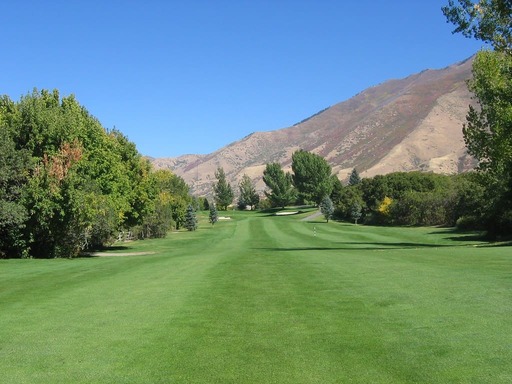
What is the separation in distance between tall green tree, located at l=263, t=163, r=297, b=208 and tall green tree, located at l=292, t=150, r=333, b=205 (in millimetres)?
8017

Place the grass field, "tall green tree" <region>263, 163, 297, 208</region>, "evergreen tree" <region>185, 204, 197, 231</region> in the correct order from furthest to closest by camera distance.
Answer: "tall green tree" <region>263, 163, 297, 208</region>, "evergreen tree" <region>185, 204, 197, 231</region>, the grass field

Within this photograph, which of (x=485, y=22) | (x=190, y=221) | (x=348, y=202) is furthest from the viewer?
(x=348, y=202)

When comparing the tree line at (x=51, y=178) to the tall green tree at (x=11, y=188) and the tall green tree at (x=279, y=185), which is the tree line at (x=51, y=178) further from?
the tall green tree at (x=279, y=185)

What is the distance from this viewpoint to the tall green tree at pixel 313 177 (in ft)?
417

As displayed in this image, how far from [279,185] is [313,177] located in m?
13.4

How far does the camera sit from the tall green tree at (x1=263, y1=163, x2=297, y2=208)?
138 metres

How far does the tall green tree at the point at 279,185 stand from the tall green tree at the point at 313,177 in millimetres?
8017

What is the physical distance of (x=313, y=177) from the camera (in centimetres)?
12850

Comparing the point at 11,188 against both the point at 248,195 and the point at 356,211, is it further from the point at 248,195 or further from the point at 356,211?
the point at 248,195

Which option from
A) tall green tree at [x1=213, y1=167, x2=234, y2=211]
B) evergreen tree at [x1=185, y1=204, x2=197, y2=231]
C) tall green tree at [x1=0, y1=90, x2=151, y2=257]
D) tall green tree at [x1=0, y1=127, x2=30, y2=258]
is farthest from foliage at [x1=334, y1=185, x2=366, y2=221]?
tall green tree at [x1=0, y1=127, x2=30, y2=258]

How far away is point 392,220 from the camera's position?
84750 millimetres

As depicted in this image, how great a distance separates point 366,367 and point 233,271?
1164 cm

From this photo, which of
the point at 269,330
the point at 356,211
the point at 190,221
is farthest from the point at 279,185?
the point at 269,330

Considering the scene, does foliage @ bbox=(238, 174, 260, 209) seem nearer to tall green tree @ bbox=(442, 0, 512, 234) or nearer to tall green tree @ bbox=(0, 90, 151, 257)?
tall green tree @ bbox=(0, 90, 151, 257)
